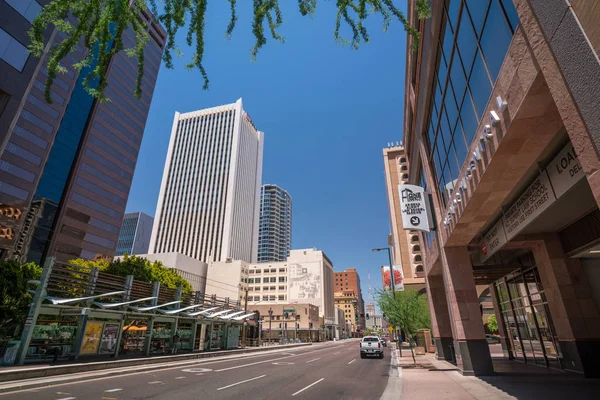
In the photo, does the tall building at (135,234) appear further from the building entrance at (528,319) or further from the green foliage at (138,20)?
the green foliage at (138,20)

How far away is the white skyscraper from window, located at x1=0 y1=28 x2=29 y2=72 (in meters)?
87.6

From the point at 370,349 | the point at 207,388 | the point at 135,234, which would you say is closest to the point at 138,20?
the point at 207,388

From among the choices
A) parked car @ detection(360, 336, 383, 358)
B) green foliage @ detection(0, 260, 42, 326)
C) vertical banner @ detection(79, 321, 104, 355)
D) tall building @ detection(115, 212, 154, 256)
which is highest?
tall building @ detection(115, 212, 154, 256)

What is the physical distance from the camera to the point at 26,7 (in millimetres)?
30781

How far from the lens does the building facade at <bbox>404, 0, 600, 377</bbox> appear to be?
3.46m

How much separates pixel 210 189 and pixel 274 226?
2455 inches

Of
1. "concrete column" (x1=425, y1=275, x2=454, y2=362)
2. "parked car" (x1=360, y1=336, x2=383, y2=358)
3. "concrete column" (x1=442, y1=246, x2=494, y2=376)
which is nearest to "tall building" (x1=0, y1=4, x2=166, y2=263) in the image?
"concrete column" (x1=442, y1=246, x2=494, y2=376)

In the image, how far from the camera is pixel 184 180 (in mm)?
133375

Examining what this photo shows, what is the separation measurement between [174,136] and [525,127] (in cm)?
15417

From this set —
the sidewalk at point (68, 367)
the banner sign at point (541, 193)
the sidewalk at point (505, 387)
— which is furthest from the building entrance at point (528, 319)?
the sidewalk at point (68, 367)

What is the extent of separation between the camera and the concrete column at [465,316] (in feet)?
40.0

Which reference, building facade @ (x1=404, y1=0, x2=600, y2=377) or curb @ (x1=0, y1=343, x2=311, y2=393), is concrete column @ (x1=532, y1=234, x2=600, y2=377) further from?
curb @ (x1=0, y1=343, x2=311, y2=393)

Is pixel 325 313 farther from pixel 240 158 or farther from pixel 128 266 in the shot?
pixel 128 266

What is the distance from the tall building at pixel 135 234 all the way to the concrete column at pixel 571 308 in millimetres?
170994
